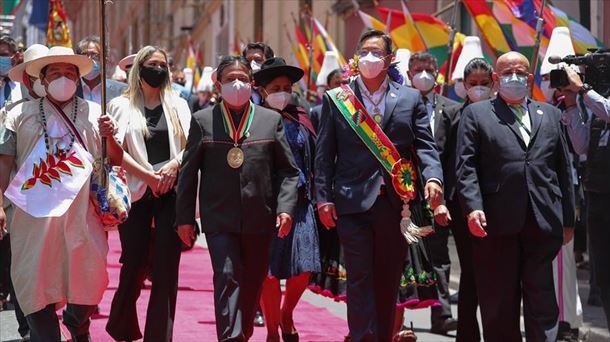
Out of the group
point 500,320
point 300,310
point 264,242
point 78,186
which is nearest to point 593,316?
point 300,310

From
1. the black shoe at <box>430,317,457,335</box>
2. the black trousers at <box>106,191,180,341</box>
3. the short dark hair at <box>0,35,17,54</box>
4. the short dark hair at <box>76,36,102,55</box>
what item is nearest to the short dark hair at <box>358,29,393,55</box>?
the black trousers at <box>106,191,180,341</box>

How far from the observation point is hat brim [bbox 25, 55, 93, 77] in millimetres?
8156

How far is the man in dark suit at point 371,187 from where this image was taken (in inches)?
323

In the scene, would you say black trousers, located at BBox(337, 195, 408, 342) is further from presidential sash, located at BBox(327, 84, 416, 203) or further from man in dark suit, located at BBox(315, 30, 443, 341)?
presidential sash, located at BBox(327, 84, 416, 203)

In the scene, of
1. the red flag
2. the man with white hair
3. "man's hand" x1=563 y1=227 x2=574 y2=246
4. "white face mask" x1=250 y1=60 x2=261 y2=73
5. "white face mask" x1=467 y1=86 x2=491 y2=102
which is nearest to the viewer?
the man with white hair

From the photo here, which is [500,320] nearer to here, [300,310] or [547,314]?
[547,314]

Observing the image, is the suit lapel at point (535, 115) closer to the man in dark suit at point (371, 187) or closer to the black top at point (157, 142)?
the man in dark suit at point (371, 187)

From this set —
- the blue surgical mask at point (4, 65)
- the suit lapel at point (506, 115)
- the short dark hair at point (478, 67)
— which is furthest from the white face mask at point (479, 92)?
the blue surgical mask at point (4, 65)

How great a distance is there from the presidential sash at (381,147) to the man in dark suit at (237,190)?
1.70 ft

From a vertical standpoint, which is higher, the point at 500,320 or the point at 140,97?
the point at 140,97

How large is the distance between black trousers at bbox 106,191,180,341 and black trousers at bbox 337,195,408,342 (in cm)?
121

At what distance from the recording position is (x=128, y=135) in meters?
9.09

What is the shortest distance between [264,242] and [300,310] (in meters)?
3.97

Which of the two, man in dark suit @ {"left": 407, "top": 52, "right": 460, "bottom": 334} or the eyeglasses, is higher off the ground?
the eyeglasses
